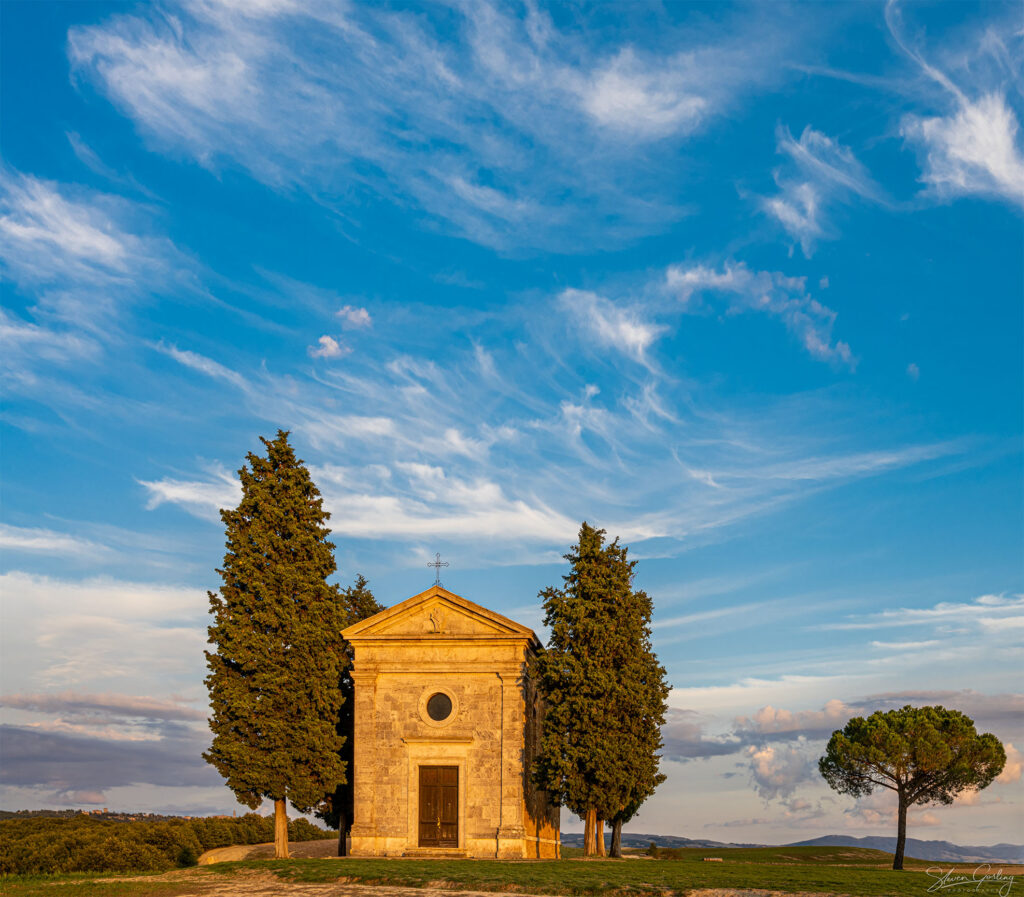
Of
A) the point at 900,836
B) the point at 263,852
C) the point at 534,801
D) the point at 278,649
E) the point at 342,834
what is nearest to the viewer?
the point at 278,649

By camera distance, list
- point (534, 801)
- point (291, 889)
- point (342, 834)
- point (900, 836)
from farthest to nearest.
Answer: point (900, 836), point (342, 834), point (534, 801), point (291, 889)

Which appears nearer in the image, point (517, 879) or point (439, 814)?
point (517, 879)

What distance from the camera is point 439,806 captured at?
108 feet

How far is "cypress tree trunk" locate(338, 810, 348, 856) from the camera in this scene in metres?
34.8

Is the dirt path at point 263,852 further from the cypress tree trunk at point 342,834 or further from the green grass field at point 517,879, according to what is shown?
the green grass field at point 517,879

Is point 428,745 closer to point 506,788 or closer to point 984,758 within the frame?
point 506,788

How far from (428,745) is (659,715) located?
8.46m

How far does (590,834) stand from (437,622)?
9184mm

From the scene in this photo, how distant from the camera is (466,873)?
24000mm

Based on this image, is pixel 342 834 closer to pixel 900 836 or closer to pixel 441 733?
pixel 441 733

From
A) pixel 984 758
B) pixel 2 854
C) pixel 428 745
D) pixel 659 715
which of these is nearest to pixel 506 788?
pixel 428 745

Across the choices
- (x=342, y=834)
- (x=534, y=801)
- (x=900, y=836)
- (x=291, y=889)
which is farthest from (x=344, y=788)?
(x=900, y=836)

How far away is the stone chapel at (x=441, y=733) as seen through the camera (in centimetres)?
3244

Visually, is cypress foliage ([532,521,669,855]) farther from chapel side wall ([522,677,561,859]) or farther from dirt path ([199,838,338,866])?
dirt path ([199,838,338,866])
